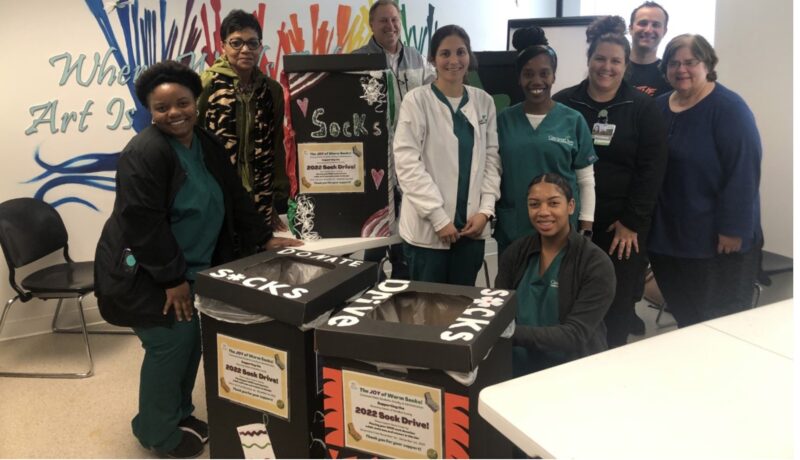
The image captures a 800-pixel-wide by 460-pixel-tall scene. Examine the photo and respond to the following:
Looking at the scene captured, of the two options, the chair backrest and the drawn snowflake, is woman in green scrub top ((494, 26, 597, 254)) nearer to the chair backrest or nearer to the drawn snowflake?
the drawn snowflake

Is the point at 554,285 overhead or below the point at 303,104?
below

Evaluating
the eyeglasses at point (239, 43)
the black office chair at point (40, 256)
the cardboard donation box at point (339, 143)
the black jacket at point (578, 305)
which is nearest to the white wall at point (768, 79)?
the black jacket at point (578, 305)

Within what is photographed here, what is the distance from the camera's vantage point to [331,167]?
6.61ft

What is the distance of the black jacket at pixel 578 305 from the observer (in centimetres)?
158

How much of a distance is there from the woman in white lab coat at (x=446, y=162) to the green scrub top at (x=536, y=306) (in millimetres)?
373

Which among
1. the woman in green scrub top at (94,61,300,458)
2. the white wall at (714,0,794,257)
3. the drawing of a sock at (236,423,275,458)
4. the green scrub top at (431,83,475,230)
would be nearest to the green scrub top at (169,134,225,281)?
the woman in green scrub top at (94,61,300,458)

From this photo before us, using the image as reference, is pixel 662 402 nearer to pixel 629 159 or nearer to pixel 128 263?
pixel 629 159

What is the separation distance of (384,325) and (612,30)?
161 centimetres

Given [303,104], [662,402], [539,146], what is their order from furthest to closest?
[539,146] < [303,104] < [662,402]

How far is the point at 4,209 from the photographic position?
2900 mm

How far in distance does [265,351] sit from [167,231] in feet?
1.94

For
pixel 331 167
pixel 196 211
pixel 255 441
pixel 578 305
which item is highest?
pixel 331 167

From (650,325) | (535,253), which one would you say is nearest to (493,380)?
(535,253)

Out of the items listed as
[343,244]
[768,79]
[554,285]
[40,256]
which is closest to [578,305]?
[554,285]
